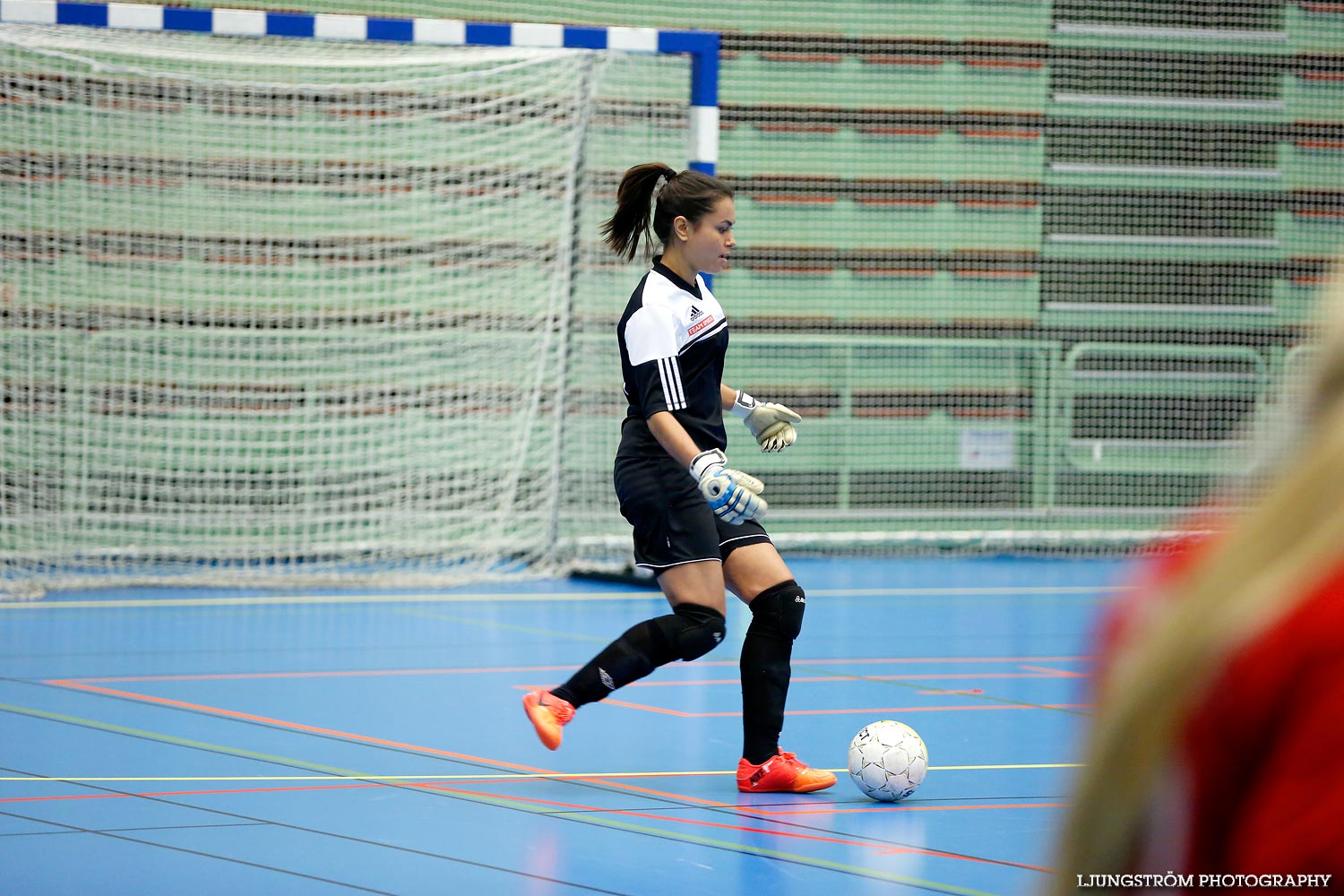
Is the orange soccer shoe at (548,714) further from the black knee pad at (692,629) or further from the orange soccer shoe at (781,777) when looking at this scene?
the orange soccer shoe at (781,777)

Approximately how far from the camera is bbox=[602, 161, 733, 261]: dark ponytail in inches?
204

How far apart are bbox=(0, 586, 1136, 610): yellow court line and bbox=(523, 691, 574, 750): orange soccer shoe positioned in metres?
4.58

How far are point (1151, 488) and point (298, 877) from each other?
10285mm

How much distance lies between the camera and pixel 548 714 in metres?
5.03

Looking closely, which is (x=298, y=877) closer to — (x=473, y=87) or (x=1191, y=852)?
(x=1191, y=852)

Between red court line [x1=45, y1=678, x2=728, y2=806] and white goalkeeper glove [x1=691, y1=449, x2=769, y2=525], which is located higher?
white goalkeeper glove [x1=691, y1=449, x2=769, y2=525]

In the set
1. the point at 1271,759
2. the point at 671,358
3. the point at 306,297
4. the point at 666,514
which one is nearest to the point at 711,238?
the point at 671,358

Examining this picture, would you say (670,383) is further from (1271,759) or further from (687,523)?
(1271,759)

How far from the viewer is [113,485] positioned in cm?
1003

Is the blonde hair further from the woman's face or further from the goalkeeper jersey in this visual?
the woman's face

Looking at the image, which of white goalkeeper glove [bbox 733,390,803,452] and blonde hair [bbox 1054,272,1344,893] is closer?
blonde hair [bbox 1054,272,1344,893]

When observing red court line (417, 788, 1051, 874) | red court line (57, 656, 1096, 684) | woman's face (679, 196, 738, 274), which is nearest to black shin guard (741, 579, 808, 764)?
red court line (417, 788, 1051, 874)

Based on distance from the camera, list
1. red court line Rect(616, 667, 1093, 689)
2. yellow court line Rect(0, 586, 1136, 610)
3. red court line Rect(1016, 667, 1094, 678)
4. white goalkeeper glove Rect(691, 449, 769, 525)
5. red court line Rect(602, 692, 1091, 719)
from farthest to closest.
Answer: yellow court line Rect(0, 586, 1136, 610) < red court line Rect(1016, 667, 1094, 678) < red court line Rect(616, 667, 1093, 689) < red court line Rect(602, 692, 1091, 719) < white goalkeeper glove Rect(691, 449, 769, 525)

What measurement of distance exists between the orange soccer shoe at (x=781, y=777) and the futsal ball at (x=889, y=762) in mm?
161
